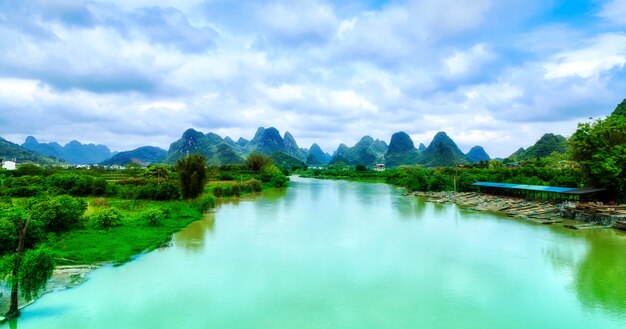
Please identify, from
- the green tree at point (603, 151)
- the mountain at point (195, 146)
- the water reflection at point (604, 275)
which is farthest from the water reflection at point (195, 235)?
the mountain at point (195, 146)

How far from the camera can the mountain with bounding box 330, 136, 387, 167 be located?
11795cm

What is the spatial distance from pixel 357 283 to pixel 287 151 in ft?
417

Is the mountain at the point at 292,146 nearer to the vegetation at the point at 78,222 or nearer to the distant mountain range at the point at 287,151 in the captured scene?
the distant mountain range at the point at 287,151

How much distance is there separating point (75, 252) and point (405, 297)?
8660 millimetres

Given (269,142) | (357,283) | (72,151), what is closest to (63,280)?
(357,283)

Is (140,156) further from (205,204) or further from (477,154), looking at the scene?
(205,204)

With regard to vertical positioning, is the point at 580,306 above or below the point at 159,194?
below

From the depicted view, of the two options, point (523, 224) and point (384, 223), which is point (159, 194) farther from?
point (523, 224)

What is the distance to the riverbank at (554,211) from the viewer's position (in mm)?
15481

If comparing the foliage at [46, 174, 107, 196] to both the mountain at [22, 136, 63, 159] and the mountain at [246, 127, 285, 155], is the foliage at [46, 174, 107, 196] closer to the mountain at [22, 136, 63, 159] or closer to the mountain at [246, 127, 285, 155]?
the mountain at [246, 127, 285, 155]

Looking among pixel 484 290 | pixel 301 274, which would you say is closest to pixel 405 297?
pixel 484 290

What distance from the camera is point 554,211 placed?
18594 millimetres

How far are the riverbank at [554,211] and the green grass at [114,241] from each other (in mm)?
16327

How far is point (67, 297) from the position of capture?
740cm
